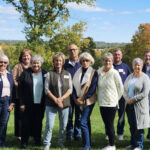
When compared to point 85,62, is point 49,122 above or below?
below

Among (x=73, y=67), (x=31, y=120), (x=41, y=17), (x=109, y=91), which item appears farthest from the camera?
(x=41, y=17)

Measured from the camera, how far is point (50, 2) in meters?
23.2

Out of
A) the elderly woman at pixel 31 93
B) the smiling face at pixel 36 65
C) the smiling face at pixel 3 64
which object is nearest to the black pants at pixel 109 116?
the elderly woman at pixel 31 93

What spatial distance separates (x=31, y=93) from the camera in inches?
273

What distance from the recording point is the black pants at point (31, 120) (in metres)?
7.05

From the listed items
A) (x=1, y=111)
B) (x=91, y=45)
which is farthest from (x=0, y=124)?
(x=91, y=45)

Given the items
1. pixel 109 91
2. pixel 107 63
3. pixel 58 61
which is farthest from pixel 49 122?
pixel 107 63

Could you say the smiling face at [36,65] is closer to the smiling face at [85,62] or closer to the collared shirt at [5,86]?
the collared shirt at [5,86]

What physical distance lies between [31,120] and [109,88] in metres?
2.07

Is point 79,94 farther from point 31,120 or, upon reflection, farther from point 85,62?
point 31,120

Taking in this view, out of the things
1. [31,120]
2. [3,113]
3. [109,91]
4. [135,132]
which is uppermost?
[109,91]

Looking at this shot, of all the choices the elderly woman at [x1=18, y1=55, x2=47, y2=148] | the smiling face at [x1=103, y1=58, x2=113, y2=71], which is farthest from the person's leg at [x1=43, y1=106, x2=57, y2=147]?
the smiling face at [x1=103, y1=58, x2=113, y2=71]

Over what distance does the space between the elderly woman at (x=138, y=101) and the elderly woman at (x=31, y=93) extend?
2035 mm

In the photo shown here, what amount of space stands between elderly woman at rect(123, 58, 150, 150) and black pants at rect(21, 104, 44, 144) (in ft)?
6.97
